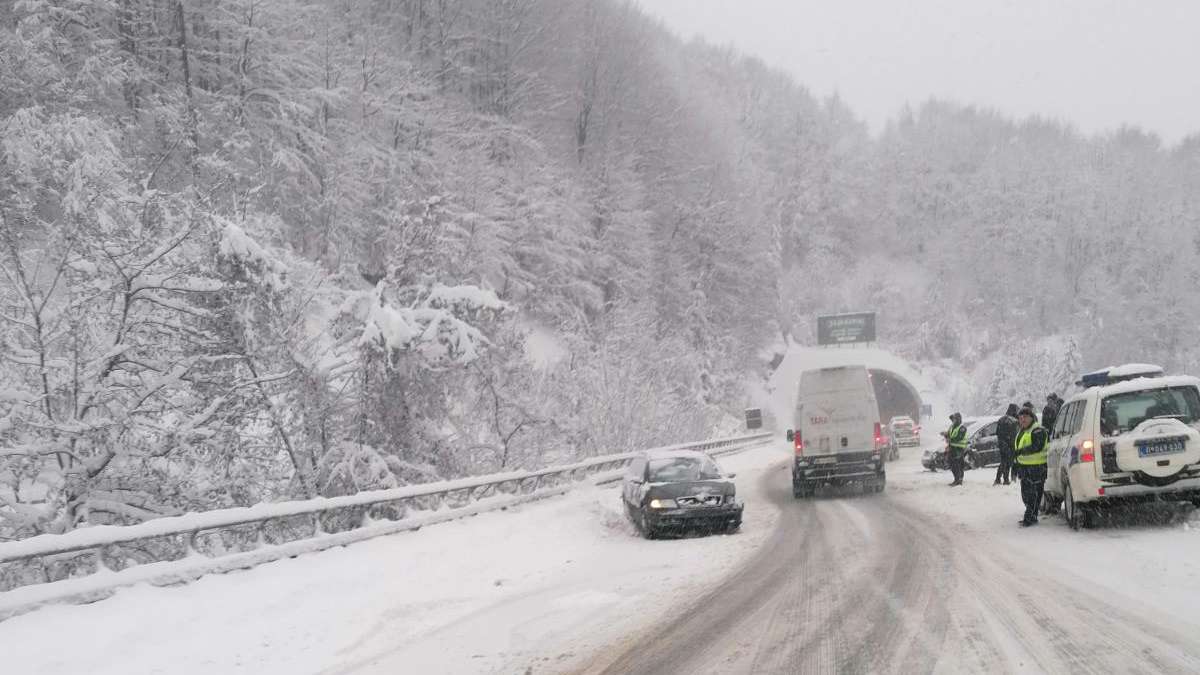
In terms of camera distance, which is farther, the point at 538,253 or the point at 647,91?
the point at 647,91

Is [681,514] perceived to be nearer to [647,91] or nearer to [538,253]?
[538,253]

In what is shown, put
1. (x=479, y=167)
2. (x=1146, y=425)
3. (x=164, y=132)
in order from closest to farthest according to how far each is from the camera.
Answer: (x=1146, y=425)
(x=164, y=132)
(x=479, y=167)

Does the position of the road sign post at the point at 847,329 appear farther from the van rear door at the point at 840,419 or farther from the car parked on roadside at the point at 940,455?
the van rear door at the point at 840,419

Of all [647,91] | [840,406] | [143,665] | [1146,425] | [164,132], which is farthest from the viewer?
[647,91]

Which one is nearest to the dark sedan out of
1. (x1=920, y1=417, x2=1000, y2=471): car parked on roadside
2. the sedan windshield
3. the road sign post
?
the sedan windshield

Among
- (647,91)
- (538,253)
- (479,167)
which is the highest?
(647,91)

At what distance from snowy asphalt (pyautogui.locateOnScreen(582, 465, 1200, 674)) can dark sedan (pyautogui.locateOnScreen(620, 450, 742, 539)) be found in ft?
8.05

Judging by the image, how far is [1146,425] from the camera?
34.7 ft

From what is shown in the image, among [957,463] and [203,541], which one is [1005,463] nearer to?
[957,463]

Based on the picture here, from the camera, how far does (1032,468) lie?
12.7m

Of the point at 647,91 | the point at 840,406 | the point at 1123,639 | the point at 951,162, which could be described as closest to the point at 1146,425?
the point at 1123,639

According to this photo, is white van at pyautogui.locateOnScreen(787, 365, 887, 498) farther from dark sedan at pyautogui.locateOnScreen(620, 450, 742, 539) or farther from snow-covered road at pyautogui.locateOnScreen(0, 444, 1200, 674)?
snow-covered road at pyautogui.locateOnScreen(0, 444, 1200, 674)

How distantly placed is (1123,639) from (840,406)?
45.4 ft

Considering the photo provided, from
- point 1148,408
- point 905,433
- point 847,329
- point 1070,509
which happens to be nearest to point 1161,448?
point 1148,408
